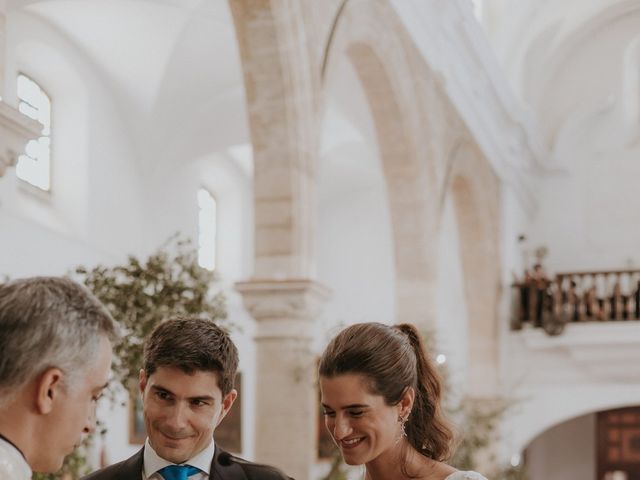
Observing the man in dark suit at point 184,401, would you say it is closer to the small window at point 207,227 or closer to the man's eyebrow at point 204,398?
the man's eyebrow at point 204,398

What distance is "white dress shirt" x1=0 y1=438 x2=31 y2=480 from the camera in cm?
177

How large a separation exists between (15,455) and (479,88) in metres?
14.9

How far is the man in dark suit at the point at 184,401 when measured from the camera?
263 centimetres

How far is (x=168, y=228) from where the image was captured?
1516 cm

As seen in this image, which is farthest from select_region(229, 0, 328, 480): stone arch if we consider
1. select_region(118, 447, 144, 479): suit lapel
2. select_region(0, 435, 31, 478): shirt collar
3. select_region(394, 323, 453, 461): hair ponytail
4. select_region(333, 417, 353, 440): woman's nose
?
select_region(0, 435, 31, 478): shirt collar

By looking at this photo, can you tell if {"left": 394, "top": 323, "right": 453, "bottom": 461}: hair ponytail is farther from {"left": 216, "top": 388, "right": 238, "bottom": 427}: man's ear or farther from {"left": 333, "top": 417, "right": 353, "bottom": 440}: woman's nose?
{"left": 216, "top": 388, "right": 238, "bottom": 427}: man's ear

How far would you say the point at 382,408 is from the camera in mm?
2674

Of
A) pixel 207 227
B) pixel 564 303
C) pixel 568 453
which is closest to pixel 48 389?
pixel 207 227

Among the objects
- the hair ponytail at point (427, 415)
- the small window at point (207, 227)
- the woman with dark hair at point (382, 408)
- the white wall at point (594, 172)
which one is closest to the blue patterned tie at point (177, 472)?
the woman with dark hair at point (382, 408)

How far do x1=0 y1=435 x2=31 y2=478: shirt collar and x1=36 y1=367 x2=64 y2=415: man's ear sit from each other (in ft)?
0.25

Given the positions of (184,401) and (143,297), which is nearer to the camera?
(184,401)

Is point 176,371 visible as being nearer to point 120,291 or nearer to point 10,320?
point 10,320

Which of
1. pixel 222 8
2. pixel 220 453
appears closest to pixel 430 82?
pixel 222 8

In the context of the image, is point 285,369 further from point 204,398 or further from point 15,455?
point 15,455
